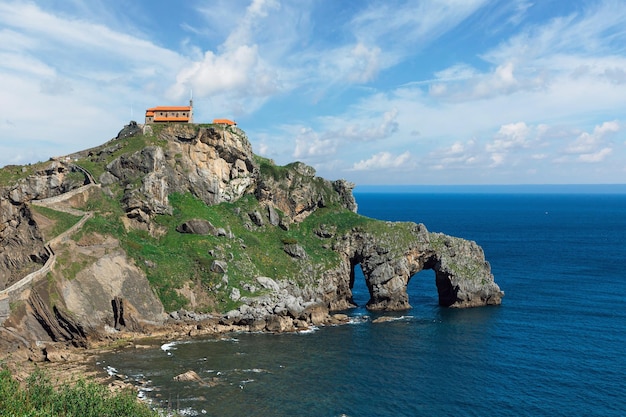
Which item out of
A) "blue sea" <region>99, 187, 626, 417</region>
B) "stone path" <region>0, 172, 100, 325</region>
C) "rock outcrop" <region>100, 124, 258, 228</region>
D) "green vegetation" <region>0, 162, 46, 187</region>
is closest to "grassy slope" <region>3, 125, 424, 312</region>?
"stone path" <region>0, 172, 100, 325</region>

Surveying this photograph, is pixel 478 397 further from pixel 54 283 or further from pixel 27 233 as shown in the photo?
pixel 27 233

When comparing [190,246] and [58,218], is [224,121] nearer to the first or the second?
[190,246]

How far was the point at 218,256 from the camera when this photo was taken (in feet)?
312

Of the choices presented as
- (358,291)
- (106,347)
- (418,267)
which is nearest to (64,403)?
(106,347)

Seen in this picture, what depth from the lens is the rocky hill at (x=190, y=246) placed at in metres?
78.1

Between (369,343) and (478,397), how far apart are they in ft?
75.5

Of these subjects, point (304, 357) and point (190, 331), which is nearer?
point (304, 357)

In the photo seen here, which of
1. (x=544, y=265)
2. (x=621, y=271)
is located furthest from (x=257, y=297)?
(x=621, y=271)

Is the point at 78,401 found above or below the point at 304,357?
above

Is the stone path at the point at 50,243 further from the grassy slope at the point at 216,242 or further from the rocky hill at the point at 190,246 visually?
the grassy slope at the point at 216,242

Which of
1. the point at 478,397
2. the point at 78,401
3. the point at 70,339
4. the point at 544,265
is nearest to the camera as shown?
the point at 78,401

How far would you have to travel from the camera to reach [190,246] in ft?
313

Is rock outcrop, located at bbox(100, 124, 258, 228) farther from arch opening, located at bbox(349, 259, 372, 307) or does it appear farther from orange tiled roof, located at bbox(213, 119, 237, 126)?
arch opening, located at bbox(349, 259, 372, 307)

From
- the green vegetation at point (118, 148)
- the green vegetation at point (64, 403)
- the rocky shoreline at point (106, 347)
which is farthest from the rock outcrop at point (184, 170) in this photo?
the green vegetation at point (64, 403)
